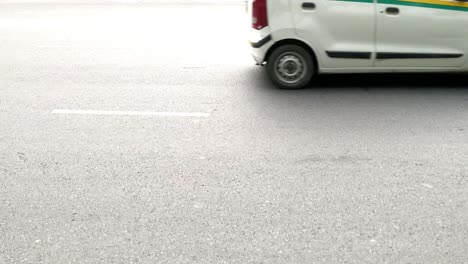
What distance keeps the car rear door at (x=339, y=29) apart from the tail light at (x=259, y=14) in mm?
352

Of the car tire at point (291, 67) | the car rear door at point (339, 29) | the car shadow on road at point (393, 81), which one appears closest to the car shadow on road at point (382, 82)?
the car shadow on road at point (393, 81)

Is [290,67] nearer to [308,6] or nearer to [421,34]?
[308,6]

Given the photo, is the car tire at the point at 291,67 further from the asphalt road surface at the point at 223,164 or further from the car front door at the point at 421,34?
the car front door at the point at 421,34

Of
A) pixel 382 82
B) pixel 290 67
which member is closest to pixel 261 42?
pixel 290 67

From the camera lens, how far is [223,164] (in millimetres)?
5539

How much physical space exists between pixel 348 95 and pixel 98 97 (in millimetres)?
3196

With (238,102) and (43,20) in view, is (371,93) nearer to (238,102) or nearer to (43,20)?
(238,102)

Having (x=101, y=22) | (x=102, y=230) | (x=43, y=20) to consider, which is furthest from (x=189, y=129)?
(x=43, y=20)

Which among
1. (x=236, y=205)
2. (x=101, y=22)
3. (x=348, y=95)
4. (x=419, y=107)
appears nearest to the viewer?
(x=236, y=205)

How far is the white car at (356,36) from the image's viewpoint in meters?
7.33

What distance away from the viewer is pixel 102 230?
14.6 ft

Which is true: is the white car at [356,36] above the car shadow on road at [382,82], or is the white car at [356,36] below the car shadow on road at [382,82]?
above

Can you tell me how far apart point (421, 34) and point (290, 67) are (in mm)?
1693

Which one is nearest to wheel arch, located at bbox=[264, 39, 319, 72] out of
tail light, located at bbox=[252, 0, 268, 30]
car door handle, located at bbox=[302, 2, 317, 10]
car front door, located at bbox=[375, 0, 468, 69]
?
tail light, located at bbox=[252, 0, 268, 30]
